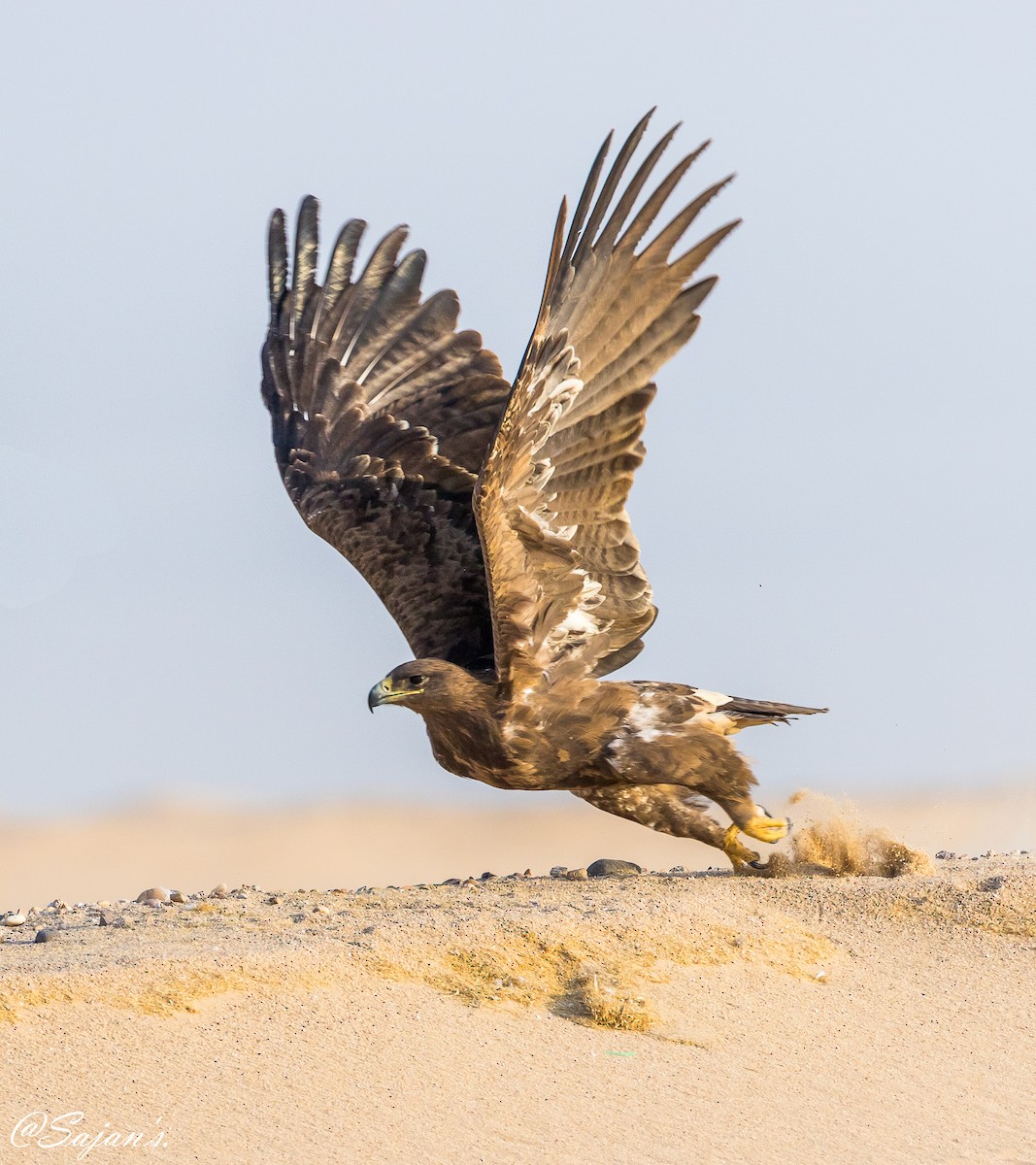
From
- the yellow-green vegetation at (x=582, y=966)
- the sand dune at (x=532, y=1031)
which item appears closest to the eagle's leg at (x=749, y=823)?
the sand dune at (x=532, y=1031)

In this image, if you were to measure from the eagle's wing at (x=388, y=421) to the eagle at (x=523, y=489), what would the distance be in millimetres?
15

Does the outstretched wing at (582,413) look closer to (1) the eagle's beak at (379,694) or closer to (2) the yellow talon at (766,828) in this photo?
(1) the eagle's beak at (379,694)

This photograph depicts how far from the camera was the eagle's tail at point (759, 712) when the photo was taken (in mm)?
9664

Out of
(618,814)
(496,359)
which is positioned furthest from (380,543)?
(618,814)

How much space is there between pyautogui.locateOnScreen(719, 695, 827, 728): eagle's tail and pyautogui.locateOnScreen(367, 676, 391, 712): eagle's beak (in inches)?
81.1

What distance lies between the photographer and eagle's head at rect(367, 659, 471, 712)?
29.8 feet

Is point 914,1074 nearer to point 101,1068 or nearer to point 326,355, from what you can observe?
point 101,1068

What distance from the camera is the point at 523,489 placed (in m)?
8.59

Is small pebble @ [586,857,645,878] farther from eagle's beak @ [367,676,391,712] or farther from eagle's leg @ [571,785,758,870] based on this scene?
eagle's beak @ [367,676,391,712]

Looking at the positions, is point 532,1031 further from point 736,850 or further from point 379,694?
point 736,850

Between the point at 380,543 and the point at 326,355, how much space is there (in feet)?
5.77

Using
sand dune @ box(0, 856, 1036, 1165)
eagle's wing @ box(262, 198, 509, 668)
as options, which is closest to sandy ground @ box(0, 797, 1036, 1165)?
Result: sand dune @ box(0, 856, 1036, 1165)

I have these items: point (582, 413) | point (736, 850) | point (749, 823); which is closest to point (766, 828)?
point (749, 823)

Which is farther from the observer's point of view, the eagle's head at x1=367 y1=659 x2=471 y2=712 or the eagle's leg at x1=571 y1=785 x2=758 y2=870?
the eagle's leg at x1=571 y1=785 x2=758 y2=870
